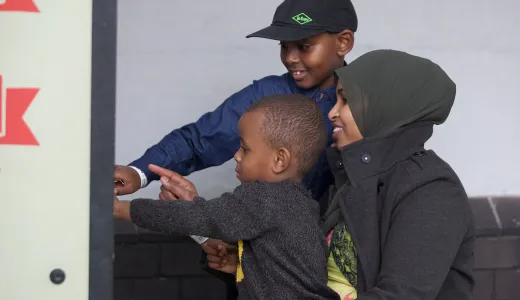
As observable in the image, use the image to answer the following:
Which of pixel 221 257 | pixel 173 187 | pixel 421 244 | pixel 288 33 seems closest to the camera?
pixel 421 244

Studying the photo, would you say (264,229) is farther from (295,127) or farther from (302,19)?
(302,19)

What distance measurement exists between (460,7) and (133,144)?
5.44 ft

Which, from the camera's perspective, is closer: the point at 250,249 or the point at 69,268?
the point at 69,268

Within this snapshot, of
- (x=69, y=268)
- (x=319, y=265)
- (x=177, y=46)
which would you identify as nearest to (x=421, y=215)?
(x=319, y=265)

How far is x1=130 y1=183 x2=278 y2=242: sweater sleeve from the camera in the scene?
7.91 ft

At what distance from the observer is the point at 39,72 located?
176 centimetres

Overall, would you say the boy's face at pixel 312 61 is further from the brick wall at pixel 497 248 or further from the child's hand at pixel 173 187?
Answer: the brick wall at pixel 497 248

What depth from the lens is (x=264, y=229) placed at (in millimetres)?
2445

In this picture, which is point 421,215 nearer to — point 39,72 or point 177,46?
point 39,72

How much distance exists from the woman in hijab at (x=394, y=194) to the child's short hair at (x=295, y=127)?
0.21 ft

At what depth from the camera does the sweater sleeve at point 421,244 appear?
7.50ft

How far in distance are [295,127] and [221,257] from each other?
485 millimetres

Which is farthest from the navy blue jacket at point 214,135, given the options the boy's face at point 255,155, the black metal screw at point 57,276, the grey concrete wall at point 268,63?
the black metal screw at point 57,276

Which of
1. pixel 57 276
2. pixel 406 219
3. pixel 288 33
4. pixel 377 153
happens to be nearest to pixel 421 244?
pixel 406 219
